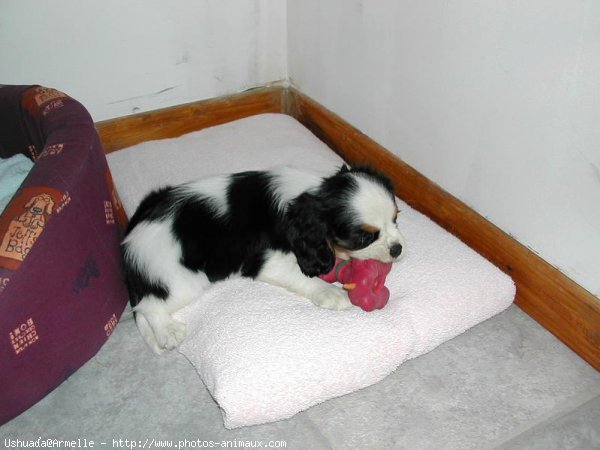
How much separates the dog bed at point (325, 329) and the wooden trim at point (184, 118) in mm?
1235

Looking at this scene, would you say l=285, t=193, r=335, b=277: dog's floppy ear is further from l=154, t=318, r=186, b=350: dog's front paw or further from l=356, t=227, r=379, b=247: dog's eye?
l=154, t=318, r=186, b=350: dog's front paw

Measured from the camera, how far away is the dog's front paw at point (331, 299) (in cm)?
212

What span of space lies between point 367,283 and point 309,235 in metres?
0.27

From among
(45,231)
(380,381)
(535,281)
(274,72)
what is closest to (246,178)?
(45,231)

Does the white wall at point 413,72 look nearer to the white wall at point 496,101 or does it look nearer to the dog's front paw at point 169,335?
the white wall at point 496,101

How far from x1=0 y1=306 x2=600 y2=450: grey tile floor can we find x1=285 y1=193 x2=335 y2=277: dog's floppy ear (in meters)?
0.46

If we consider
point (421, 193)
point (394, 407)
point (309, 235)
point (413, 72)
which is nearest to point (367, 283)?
point (309, 235)

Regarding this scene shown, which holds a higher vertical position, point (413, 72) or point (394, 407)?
point (413, 72)

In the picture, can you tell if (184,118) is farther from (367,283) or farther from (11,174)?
(367,283)

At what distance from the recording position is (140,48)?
2.96m

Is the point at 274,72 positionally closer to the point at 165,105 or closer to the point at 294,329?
the point at 165,105

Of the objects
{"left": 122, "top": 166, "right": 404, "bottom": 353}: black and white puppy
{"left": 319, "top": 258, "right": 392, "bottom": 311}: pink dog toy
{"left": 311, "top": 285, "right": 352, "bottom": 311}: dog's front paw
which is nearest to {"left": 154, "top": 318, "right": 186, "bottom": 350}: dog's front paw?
{"left": 122, "top": 166, "right": 404, "bottom": 353}: black and white puppy

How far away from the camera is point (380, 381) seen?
2.07 meters

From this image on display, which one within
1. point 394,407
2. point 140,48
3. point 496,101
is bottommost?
point 394,407
